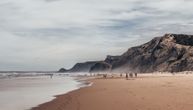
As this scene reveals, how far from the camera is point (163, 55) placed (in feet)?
372

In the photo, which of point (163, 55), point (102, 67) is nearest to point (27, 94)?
point (163, 55)

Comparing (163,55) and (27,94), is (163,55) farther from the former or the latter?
(27,94)

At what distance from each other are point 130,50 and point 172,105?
13785cm

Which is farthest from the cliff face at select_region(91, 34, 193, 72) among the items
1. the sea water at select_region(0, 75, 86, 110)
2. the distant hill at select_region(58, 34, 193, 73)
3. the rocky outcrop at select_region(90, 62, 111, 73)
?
the sea water at select_region(0, 75, 86, 110)

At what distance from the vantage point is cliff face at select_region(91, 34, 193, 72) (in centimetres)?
9929

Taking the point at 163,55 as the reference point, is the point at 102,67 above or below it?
below

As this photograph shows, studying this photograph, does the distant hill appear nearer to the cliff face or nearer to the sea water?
the cliff face

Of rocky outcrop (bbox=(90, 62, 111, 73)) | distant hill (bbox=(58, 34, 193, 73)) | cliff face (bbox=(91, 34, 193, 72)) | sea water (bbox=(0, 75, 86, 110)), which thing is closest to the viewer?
sea water (bbox=(0, 75, 86, 110))

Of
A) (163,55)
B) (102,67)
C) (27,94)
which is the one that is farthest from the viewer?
(102,67)

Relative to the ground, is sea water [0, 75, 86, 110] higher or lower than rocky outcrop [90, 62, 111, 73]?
higher

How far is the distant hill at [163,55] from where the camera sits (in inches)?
3914

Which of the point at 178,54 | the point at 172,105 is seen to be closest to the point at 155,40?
the point at 178,54

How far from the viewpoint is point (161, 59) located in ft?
374

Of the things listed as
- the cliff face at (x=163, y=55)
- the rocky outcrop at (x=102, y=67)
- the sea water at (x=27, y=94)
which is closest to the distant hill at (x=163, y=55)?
the cliff face at (x=163, y=55)
